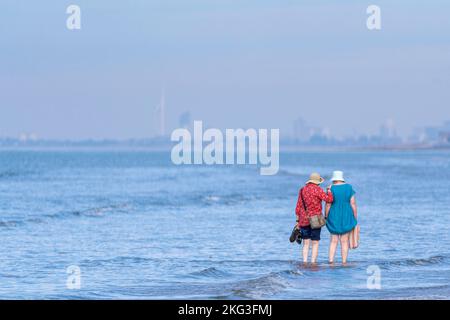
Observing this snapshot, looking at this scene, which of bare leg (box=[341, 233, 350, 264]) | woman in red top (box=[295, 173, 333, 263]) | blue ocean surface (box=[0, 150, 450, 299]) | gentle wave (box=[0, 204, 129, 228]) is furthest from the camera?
gentle wave (box=[0, 204, 129, 228])

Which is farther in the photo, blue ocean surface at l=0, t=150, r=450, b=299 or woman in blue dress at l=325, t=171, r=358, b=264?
woman in blue dress at l=325, t=171, r=358, b=264

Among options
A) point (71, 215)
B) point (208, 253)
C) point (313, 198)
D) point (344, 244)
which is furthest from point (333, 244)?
point (71, 215)

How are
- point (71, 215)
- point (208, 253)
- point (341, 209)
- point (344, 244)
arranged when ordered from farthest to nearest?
point (71, 215), point (208, 253), point (344, 244), point (341, 209)

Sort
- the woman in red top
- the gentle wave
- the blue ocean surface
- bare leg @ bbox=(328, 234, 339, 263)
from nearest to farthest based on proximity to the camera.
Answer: the blue ocean surface < the woman in red top < bare leg @ bbox=(328, 234, 339, 263) < the gentle wave

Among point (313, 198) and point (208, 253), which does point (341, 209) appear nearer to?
point (313, 198)

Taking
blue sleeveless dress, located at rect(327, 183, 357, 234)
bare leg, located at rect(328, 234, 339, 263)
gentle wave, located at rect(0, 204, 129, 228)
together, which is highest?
blue sleeveless dress, located at rect(327, 183, 357, 234)

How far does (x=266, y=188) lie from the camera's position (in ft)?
178

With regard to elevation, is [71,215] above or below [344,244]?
below

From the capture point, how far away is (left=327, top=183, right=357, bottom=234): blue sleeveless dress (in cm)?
1670

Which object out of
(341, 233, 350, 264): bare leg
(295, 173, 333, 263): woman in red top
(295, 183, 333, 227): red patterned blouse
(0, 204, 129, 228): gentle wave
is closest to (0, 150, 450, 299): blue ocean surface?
(0, 204, 129, 228): gentle wave

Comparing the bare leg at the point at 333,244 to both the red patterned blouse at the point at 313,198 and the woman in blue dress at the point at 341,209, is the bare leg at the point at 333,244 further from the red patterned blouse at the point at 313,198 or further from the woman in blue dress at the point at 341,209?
the red patterned blouse at the point at 313,198

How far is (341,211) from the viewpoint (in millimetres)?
16828

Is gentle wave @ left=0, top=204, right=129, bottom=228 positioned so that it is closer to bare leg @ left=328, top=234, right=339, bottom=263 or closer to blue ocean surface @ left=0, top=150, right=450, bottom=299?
blue ocean surface @ left=0, top=150, right=450, bottom=299

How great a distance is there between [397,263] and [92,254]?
5639mm
